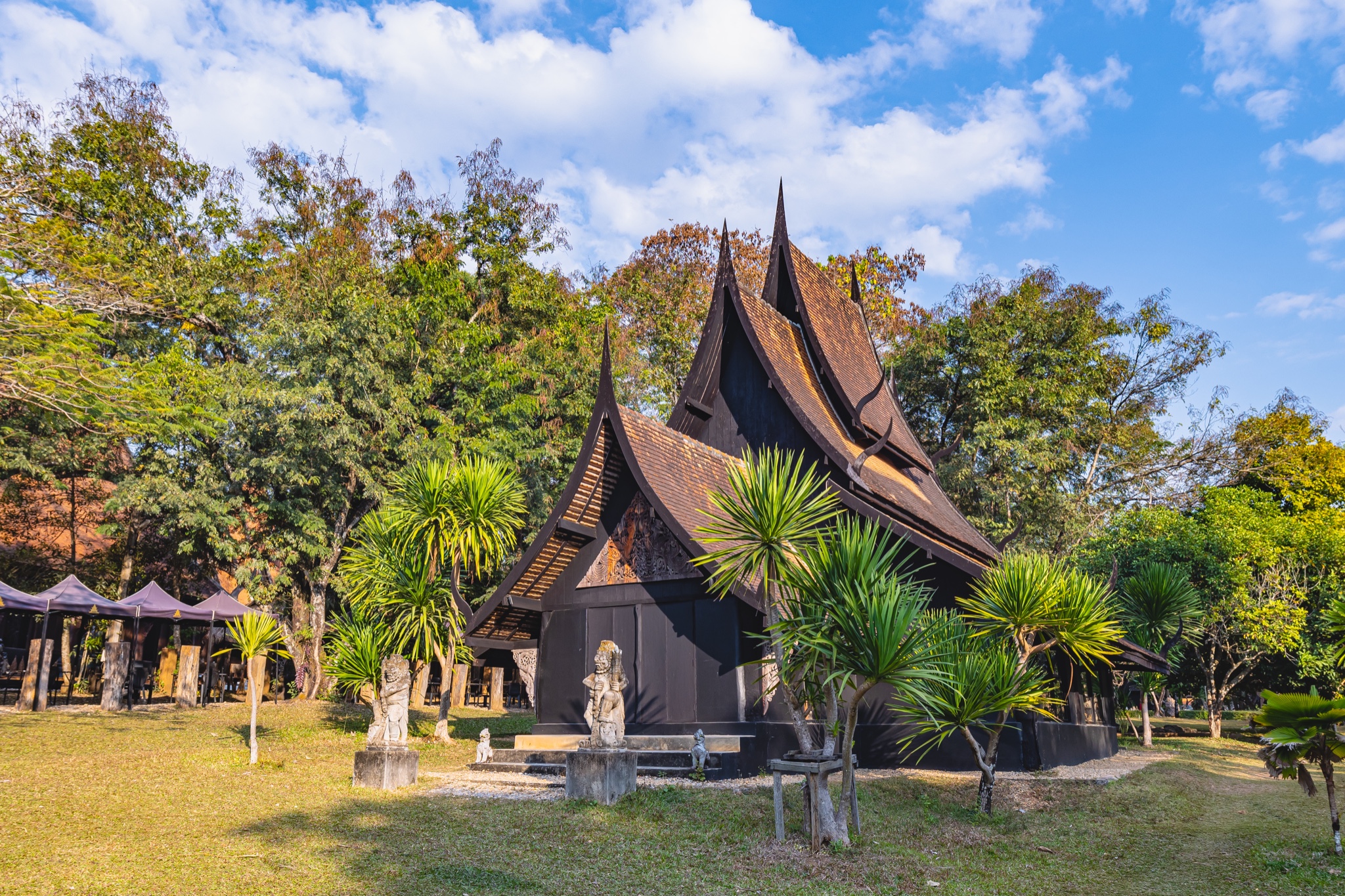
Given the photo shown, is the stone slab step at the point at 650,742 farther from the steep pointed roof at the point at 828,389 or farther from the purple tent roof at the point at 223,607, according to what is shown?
the purple tent roof at the point at 223,607

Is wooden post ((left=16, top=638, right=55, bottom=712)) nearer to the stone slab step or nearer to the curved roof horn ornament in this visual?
the stone slab step

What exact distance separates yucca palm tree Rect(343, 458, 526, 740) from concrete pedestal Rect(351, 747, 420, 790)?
3.66 metres

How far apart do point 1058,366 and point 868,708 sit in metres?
20.4

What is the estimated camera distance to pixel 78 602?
1981cm

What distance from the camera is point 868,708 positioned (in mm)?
14008

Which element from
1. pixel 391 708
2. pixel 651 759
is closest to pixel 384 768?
pixel 391 708

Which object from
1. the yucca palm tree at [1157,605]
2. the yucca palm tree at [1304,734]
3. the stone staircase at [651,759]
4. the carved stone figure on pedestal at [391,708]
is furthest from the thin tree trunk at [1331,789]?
the yucca palm tree at [1157,605]

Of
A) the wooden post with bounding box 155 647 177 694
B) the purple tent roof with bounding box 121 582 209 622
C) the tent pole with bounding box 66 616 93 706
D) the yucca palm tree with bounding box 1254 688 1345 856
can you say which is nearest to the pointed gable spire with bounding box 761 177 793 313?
the yucca palm tree with bounding box 1254 688 1345 856

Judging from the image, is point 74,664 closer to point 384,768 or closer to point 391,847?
point 384,768

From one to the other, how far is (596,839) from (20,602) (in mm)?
16486

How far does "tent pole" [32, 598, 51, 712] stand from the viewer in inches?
744

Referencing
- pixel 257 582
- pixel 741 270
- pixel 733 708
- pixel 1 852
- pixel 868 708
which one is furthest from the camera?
pixel 741 270

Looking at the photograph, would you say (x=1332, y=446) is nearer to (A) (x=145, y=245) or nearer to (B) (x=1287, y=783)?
(B) (x=1287, y=783)

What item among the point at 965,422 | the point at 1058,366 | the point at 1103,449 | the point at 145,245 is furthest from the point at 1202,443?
the point at 145,245
